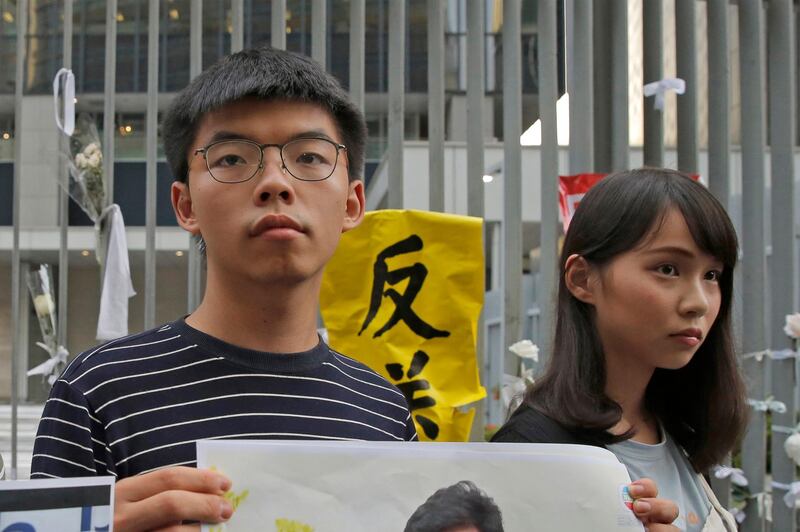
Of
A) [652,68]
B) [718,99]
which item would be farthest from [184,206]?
[718,99]

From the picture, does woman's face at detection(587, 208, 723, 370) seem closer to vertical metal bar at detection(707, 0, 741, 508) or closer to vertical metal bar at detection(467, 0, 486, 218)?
vertical metal bar at detection(467, 0, 486, 218)

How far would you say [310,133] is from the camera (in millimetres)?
1174

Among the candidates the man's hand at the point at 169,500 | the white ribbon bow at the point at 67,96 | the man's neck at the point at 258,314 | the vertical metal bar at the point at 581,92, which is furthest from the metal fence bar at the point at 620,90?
the man's hand at the point at 169,500

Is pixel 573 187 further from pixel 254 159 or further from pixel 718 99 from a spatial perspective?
pixel 254 159

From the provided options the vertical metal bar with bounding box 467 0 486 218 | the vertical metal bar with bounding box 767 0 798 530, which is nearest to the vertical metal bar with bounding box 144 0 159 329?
the vertical metal bar with bounding box 467 0 486 218

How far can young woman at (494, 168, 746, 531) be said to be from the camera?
136 centimetres

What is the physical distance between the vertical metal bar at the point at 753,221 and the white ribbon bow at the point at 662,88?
1.05 feet

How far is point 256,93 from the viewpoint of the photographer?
1.16 metres

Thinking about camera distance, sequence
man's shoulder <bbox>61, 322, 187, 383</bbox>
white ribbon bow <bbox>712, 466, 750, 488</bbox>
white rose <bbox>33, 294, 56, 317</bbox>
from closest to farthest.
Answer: man's shoulder <bbox>61, 322, 187, 383</bbox>, white ribbon bow <bbox>712, 466, 750, 488</bbox>, white rose <bbox>33, 294, 56, 317</bbox>

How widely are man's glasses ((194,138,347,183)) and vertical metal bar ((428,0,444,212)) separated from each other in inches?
54.9

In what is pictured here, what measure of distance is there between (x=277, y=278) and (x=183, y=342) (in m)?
0.17

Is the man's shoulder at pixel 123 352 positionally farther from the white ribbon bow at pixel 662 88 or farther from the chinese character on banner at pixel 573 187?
the white ribbon bow at pixel 662 88

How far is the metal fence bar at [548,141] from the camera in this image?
8.69 ft

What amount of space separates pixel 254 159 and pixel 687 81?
2058 mm
